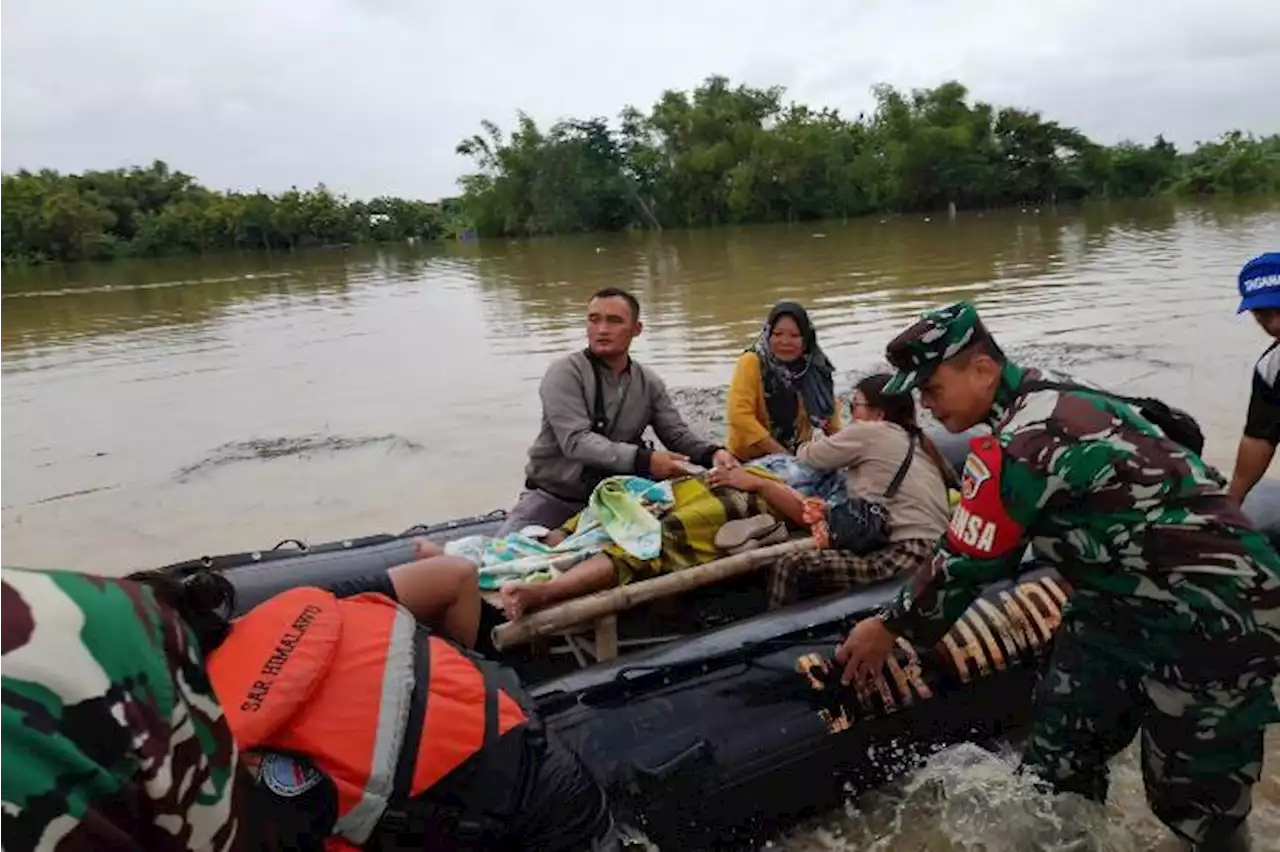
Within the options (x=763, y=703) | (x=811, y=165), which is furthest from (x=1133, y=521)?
(x=811, y=165)

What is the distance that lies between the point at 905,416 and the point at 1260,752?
70.0 inches

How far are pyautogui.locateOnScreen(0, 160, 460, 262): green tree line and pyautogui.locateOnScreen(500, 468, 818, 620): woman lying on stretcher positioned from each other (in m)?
55.6

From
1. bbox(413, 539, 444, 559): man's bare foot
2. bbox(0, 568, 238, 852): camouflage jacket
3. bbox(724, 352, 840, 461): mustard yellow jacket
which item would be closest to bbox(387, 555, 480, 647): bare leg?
bbox(413, 539, 444, 559): man's bare foot

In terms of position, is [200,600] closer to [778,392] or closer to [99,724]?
[99,724]

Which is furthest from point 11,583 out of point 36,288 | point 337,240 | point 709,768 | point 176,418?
point 337,240

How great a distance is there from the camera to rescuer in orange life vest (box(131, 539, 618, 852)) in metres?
1.72

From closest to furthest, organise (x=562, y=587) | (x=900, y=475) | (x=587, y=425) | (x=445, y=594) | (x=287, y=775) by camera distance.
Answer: (x=287, y=775) → (x=445, y=594) → (x=562, y=587) → (x=900, y=475) → (x=587, y=425)

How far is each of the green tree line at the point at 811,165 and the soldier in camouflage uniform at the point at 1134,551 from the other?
50.1m

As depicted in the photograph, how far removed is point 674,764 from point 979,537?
1.20m

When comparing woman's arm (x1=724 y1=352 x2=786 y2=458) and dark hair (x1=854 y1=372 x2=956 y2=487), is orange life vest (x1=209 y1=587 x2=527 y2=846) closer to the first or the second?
dark hair (x1=854 y1=372 x2=956 y2=487)

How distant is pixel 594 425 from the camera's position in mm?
4344

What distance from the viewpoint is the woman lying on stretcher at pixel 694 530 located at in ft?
11.1

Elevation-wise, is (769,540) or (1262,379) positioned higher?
(1262,379)

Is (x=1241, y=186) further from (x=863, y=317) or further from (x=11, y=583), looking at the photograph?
(x=11, y=583)
